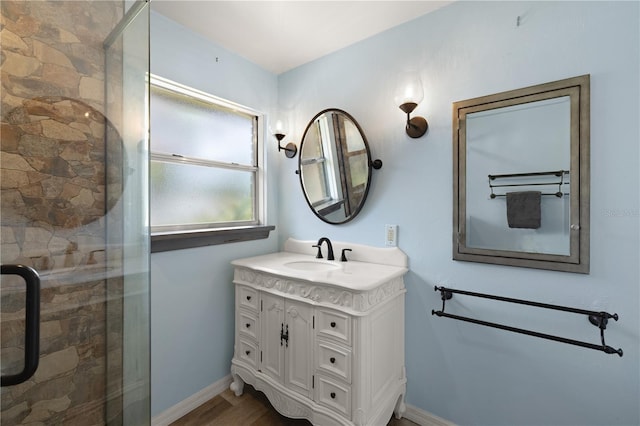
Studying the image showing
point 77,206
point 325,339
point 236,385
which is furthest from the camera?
point 236,385

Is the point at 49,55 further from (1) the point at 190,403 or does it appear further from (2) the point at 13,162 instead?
(1) the point at 190,403

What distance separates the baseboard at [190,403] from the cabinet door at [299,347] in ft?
2.17

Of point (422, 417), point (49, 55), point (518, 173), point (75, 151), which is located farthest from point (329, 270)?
point (49, 55)

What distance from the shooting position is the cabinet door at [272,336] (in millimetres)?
1685

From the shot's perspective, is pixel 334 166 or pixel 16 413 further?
pixel 334 166

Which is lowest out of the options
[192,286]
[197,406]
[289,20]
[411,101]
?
[197,406]

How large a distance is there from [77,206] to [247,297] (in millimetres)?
1045

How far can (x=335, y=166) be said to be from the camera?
80.9 inches

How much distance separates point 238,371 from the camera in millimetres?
1923

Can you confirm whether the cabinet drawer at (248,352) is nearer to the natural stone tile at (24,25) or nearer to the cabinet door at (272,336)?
the cabinet door at (272,336)

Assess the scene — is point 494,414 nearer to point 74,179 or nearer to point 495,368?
point 495,368

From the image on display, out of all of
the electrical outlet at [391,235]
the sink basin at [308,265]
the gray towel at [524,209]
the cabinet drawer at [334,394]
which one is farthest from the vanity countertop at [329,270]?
the gray towel at [524,209]

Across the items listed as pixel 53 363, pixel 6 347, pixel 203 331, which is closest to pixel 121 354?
pixel 53 363

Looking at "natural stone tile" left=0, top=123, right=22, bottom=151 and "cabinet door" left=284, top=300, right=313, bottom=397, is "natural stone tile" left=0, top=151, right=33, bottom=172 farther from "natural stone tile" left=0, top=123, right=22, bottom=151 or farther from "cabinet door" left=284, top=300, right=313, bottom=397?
"cabinet door" left=284, top=300, right=313, bottom=397
